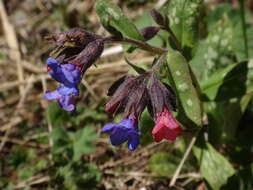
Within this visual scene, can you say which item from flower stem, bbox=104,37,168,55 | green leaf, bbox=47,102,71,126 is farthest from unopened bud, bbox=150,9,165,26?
green leaf, bbox=47,102,71,126

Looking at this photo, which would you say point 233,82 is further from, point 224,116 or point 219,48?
point 219,48

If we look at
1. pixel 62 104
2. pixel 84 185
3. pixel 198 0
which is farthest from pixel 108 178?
pixel 198 0

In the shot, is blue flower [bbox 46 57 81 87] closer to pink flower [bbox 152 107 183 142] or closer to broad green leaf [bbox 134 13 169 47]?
pink flower [bbox 152 107 183 142]

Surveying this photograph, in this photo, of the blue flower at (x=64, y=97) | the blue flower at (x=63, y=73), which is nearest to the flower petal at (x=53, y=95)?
the blue flower at (x=64, y=97)

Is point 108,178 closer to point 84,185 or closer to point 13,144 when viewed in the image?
point 84,185

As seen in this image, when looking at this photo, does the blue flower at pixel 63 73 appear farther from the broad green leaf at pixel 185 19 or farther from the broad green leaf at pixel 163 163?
the broad green leaf at pixel 163 163

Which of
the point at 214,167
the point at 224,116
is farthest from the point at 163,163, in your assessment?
the point at 224,116
